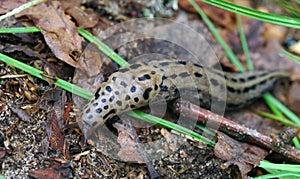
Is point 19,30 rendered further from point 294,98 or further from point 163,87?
point 294,98

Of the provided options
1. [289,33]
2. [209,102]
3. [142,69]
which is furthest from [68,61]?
[289,33]

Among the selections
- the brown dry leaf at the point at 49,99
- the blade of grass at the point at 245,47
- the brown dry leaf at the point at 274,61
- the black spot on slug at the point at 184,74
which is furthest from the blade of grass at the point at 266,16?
the brown dry leaf at the point at 274,61

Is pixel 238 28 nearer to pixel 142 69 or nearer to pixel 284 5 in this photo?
pixel 284 5

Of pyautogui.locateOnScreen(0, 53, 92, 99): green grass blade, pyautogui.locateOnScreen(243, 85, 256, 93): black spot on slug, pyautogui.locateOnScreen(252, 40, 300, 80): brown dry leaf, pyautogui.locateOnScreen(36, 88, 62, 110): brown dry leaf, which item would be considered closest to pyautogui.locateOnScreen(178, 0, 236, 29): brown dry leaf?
pyautogui.locateOnScreen(252, 40, 300, 80): brown dry leaf

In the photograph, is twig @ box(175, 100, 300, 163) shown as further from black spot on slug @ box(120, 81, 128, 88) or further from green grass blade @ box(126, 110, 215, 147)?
black spot on slug @ box(120, 81, 128, 88)

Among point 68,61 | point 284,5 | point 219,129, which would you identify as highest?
point 284,5

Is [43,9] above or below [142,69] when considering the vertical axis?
above
